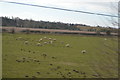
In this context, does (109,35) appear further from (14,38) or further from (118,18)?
(14,38)

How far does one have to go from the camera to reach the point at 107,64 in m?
3.48

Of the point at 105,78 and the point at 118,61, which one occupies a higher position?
the point at 118,61

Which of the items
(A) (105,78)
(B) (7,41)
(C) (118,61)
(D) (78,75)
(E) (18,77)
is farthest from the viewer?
(B) (7,41)

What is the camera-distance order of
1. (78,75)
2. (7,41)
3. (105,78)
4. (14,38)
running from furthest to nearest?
1. (14,38)
2. (7,41)
3. (78,75)
4. (105,78)

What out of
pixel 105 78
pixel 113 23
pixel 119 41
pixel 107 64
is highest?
pixel 113 23

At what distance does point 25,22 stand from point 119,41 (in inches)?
596

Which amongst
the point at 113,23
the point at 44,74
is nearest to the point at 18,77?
the point at 44,74

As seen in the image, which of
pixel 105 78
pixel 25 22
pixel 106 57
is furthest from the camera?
pixel 25 22

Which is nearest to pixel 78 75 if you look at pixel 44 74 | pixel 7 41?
pixel 44 74

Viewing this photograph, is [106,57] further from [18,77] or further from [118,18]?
[18,77]

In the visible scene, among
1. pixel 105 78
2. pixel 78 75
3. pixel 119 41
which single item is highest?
pixel 119 41

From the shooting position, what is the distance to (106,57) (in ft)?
11.7

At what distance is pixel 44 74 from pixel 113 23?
659cm

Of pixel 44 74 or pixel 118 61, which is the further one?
pixel 44 74
